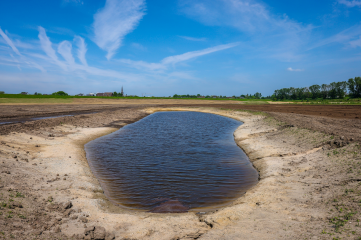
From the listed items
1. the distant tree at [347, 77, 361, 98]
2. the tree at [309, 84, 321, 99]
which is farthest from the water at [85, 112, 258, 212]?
the tree at [309, 84, 321, 99]

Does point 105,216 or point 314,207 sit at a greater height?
point 314,207

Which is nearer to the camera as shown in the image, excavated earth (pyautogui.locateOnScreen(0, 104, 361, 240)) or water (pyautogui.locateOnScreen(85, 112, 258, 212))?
excavated earth (pyautogui.locateOnScreen(0, 104, 361, 240))

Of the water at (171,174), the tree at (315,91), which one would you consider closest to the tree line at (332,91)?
the tree at (315,91)

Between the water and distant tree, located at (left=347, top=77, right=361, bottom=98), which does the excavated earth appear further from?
distant tree, located at (left=347, top=77, right=361, bottom=98)

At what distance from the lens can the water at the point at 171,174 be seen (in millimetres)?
10039

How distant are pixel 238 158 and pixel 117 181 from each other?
395 inches

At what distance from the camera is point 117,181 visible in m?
12.3

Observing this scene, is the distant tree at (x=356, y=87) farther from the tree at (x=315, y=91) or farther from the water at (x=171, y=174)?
the water at (x=171, y=174)

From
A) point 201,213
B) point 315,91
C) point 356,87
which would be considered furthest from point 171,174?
point 315,91

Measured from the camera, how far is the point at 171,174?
13.4 m

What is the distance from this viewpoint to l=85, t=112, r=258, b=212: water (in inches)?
395

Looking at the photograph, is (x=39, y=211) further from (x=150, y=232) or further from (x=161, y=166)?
(x=161, y=166)

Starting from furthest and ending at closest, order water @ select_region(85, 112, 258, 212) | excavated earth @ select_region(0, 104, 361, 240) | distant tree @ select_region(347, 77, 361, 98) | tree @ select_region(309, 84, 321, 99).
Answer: tree @ select_region(309, 84, 321, 99), distant tree @ select_region(347, 77, 361, 98), water @ select_region(85, 112, 258, 212), excavated earth @ select_region(0, 104, 361, 240)

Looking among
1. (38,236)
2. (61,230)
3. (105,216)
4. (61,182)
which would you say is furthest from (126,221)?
(61,182)
